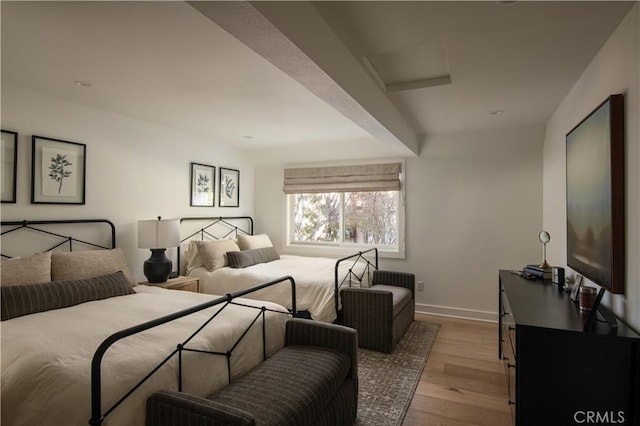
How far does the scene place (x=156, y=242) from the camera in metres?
3.48

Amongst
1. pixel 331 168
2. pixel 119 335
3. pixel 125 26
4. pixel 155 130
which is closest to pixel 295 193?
pixel 331 168

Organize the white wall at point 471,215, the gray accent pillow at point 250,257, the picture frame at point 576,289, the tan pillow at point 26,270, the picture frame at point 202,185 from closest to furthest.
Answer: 1. the picture frame at point 576,289
2. the tan pillow at point 26,270
3. the white wall at point 471,215
4. the gray accent pillow at point 250,257
5. the picture frame at point 202,185

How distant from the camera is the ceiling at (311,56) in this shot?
5.52 ft

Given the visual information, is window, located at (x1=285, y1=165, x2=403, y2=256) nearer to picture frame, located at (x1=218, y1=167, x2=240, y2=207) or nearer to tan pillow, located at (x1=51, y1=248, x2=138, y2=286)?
picture frame, located at (x1=218, y1=167, x2=240, y2=207)

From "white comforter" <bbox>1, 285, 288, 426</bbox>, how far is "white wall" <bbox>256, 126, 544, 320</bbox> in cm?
268

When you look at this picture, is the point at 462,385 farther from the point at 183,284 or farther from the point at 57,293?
the point at 57,293

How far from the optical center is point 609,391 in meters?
1.55

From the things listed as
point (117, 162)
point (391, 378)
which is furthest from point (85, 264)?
point (391, 378)

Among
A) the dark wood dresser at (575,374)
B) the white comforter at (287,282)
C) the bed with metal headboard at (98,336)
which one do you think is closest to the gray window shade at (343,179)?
the white comforter at (287,282)

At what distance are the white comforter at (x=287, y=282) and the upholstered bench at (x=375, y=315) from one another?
6.9 inches

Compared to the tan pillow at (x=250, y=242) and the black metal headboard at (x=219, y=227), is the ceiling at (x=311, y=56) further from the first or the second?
the tan pillow at (x=250, y=242)

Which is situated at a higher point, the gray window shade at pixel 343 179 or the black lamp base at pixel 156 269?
the gray window shade at pixel 343 179

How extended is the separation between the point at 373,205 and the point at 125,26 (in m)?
3.72

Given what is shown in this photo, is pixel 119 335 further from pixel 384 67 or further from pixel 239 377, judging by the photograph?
pixel 384 67
